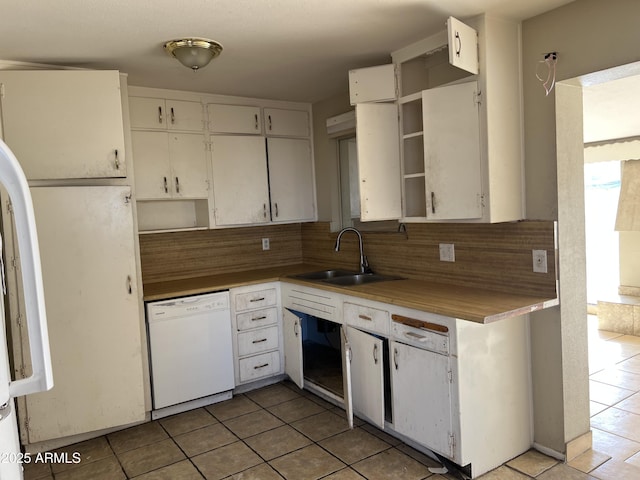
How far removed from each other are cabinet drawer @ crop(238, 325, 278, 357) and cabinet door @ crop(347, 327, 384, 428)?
91 centimetres

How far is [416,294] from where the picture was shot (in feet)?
8.80

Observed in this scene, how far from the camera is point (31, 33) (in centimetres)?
234

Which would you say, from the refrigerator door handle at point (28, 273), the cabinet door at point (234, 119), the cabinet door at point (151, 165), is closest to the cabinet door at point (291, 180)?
the cabinet door at point (234, 119)

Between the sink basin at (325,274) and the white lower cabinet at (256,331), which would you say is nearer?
the white lower cabinet at (256,331)

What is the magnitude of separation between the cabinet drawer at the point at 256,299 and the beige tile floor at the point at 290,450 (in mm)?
683

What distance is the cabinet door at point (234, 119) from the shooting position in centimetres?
374

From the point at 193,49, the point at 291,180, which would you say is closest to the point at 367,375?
the point at 291,180

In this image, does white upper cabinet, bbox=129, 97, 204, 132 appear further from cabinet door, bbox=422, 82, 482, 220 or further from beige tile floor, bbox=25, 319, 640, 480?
beige tile floor, bbox=25, 319, 640, 480

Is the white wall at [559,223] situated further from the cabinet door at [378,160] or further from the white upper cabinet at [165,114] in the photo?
the white upper cabinet at [165,114]

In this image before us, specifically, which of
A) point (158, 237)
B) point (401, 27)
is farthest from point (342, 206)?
point (401, 27)

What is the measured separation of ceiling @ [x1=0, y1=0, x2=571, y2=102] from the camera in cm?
214

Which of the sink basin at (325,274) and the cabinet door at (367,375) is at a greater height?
the sink basin at (325,274)

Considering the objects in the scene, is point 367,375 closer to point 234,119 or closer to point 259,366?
point 259,366

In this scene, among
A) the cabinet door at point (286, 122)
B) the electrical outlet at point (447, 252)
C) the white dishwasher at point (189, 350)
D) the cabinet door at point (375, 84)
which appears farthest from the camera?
the cabinet door at point (286, 122)
